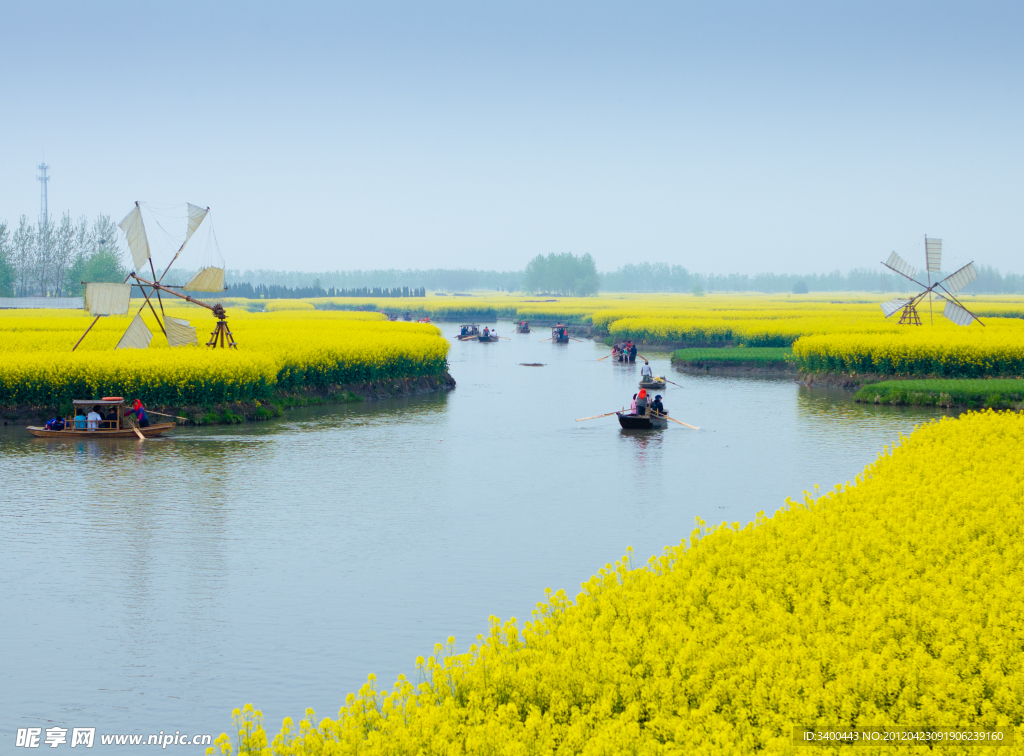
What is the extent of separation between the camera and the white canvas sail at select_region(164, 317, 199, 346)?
48719 millimetres

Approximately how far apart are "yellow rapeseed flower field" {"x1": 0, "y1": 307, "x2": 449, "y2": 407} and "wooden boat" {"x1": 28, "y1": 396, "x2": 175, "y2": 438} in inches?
112

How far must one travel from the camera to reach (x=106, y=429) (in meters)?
36.3

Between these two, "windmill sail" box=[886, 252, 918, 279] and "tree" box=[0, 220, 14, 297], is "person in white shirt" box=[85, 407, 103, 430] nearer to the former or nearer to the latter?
"windmill sail" box=[886, 252, 918, 279]

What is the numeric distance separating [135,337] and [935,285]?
195 feet

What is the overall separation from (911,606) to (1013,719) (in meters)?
2.47

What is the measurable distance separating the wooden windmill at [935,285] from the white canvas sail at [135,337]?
53678 millimetres

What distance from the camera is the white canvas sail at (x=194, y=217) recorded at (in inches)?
1877

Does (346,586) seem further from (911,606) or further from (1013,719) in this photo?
(1013,719)

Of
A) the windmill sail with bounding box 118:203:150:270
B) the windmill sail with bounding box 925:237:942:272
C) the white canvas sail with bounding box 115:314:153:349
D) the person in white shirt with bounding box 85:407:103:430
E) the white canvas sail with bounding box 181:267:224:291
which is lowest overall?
the person in white shirt with bounding box 85:407:103:430

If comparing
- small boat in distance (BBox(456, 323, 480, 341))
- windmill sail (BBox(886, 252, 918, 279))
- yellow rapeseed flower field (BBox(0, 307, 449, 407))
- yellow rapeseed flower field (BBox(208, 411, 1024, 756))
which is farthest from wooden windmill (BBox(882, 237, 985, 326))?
yellow rapeseed flower field (BBox(208, 411, 1024, 756))

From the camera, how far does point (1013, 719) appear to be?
9.33 meters

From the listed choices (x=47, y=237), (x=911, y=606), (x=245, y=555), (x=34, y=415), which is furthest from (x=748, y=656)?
(x=47, y=237)

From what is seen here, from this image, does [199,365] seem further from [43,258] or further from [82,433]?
[43,258]

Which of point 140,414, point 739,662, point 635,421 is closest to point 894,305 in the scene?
point 635,421
